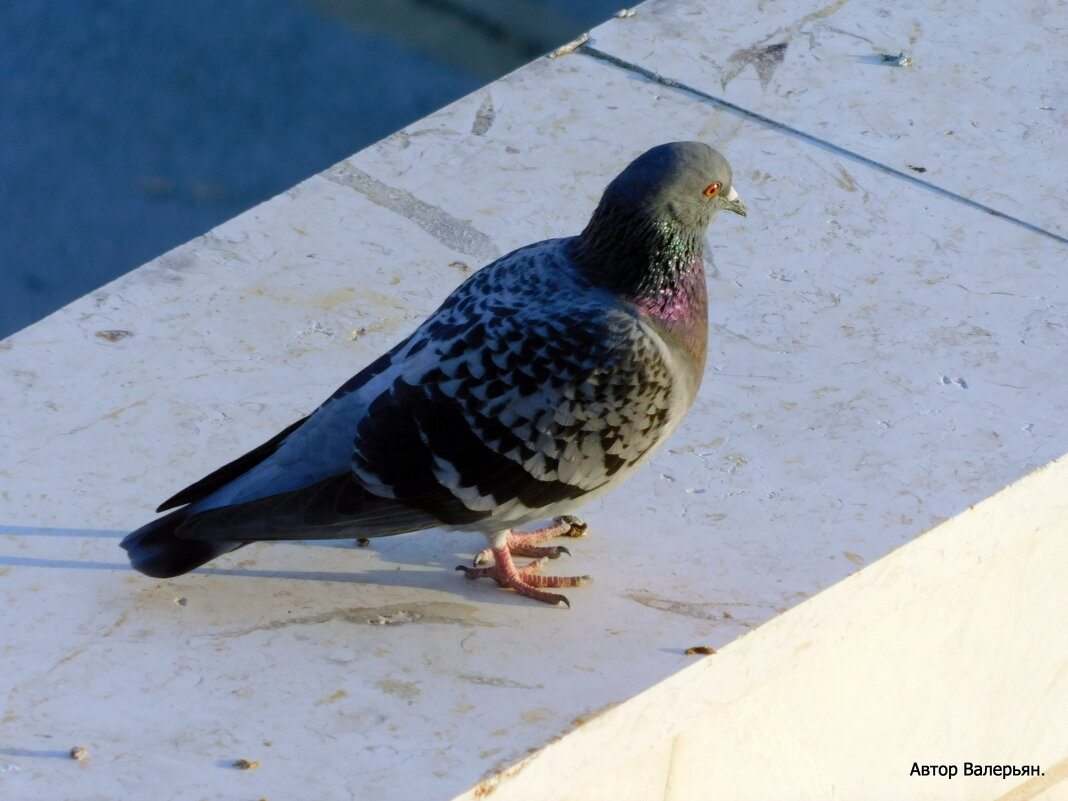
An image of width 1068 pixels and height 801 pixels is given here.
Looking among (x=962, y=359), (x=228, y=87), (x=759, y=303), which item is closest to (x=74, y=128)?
(x=228, y=87)

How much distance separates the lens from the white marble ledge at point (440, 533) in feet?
9.80

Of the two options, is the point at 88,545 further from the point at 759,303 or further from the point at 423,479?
the point at 759,303

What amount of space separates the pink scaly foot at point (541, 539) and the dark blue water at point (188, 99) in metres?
4.76

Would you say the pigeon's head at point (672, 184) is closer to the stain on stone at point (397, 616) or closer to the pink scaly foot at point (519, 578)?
the pink scaly foot at point (519, 578)

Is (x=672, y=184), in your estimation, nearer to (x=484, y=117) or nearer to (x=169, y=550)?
(x=169, y=550)

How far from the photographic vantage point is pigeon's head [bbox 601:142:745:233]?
3193mm

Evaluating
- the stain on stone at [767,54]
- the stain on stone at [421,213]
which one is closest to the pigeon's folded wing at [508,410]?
the stain on stone at [421,213]

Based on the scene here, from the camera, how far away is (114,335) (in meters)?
4.00

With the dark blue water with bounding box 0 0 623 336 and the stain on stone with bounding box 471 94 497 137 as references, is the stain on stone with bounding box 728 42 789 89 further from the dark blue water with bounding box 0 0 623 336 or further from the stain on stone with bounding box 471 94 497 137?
the dark blue water with bounding box 0 0 623 336

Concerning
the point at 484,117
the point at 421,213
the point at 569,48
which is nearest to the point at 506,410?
the point at 421,213

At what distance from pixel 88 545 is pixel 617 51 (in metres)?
2.81

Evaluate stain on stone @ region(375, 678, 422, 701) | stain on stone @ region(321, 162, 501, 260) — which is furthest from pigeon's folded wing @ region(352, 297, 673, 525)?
stain on stone @ region(321, 162, 501, 260)

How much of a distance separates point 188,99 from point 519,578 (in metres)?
5.76

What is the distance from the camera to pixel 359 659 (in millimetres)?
3135
